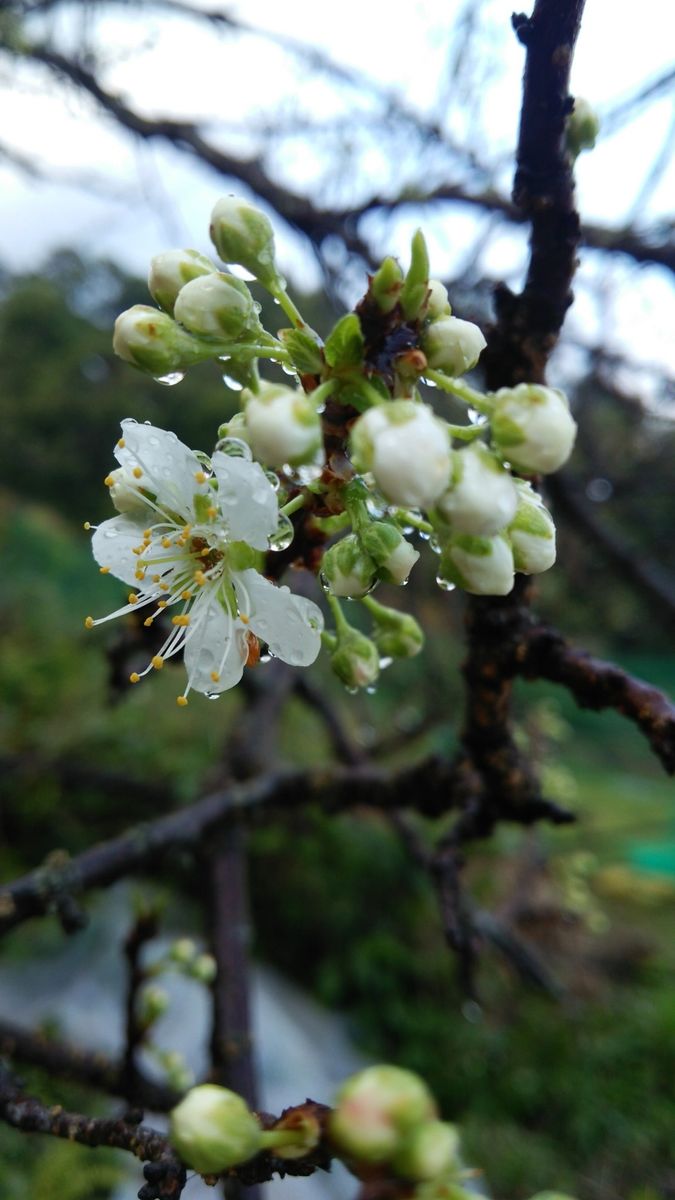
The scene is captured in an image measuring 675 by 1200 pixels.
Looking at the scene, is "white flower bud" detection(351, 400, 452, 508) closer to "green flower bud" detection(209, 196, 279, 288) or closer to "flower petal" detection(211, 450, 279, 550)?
"flower petal" detection(211, 450, 279, 550)

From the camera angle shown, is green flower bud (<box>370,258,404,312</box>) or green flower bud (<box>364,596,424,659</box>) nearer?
green flower bud (<box>370,258,404,312</box>)

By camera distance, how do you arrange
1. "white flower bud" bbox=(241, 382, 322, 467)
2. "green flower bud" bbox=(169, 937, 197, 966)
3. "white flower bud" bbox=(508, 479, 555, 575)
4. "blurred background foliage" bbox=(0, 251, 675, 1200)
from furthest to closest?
"blurred background foliage" bbox=(0, 251, 675, 1200) → "green flower bud" bbox=(169, 937, 197, 966) → "white flower bud" bbox=(508, 479, 555, 575) → "white flower bud" bbox=(241, 382, 322, 467)

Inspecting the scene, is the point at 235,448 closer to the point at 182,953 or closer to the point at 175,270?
the point at 175,270

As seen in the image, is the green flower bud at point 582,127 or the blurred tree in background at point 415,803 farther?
the blurred tree in background at point 415,803

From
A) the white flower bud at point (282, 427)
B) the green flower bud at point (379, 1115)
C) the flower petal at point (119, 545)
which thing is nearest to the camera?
the green flower bud at point (379, 1115)

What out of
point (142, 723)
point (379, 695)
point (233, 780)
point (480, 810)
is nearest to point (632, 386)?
point (233, 780)

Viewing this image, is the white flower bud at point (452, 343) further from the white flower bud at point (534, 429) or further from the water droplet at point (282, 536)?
the water droplet at point (282, 536)

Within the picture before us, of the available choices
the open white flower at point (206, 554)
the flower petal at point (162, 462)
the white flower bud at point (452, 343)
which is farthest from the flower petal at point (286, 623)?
the white flower bud at point (452, 343)

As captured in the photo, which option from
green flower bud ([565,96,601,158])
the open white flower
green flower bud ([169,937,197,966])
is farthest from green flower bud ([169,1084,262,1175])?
green flower bud ([169,937,197,966])
